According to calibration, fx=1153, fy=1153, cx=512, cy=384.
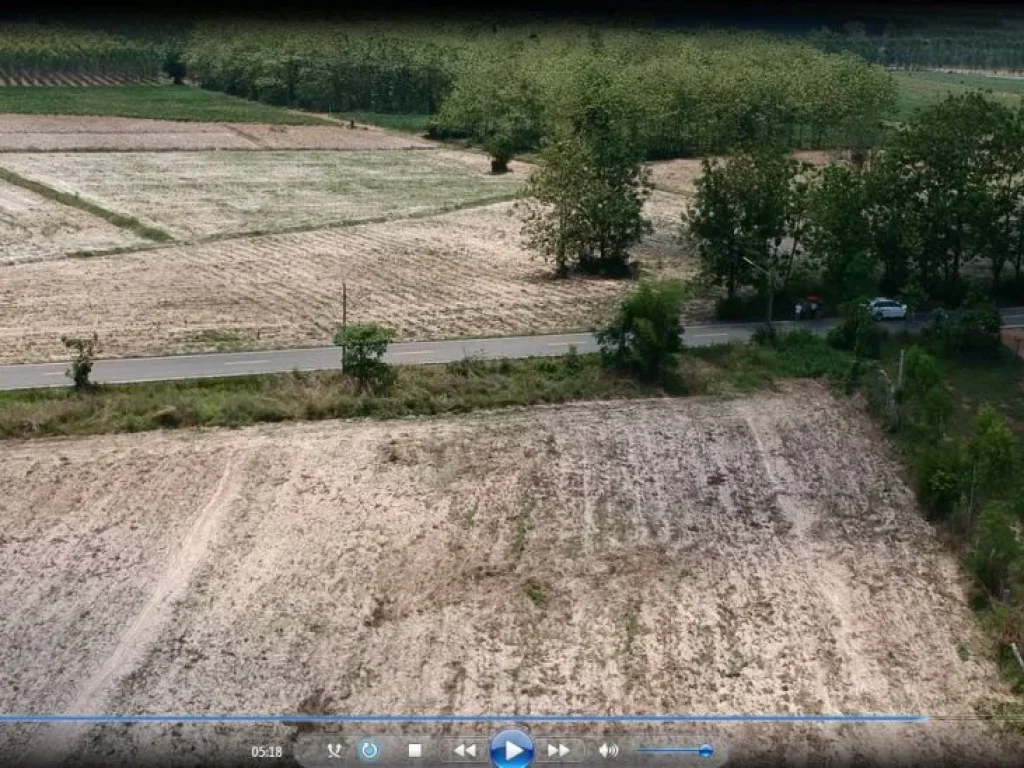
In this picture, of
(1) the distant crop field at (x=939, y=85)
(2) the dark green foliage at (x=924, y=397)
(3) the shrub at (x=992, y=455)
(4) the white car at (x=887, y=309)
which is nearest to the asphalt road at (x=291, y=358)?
(4) the white car at (x=887, y=309)

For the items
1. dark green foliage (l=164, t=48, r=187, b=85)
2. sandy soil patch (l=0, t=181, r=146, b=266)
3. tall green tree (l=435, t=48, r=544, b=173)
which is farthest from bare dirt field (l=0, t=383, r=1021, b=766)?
dark green foliage (l=164, t=48, r=187, b=85)

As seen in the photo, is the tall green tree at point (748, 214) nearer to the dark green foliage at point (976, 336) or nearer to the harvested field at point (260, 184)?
the dark green foliage at point (976, 336)

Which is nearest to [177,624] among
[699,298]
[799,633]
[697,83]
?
[799,633]

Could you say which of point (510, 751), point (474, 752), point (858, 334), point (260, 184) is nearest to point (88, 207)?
point (260, 184)

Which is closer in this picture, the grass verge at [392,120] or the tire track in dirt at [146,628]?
the tire track in dirt at [146,628]

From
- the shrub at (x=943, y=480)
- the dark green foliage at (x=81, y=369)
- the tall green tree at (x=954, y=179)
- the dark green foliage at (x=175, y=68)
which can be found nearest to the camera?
the shrub at (x=943, y=480)

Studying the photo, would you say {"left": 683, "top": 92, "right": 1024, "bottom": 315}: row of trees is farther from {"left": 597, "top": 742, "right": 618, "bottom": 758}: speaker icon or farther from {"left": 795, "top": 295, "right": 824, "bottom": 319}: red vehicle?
{"left": 597, "top": 742, "right": 618, "bottom": 758}: speaker icon
